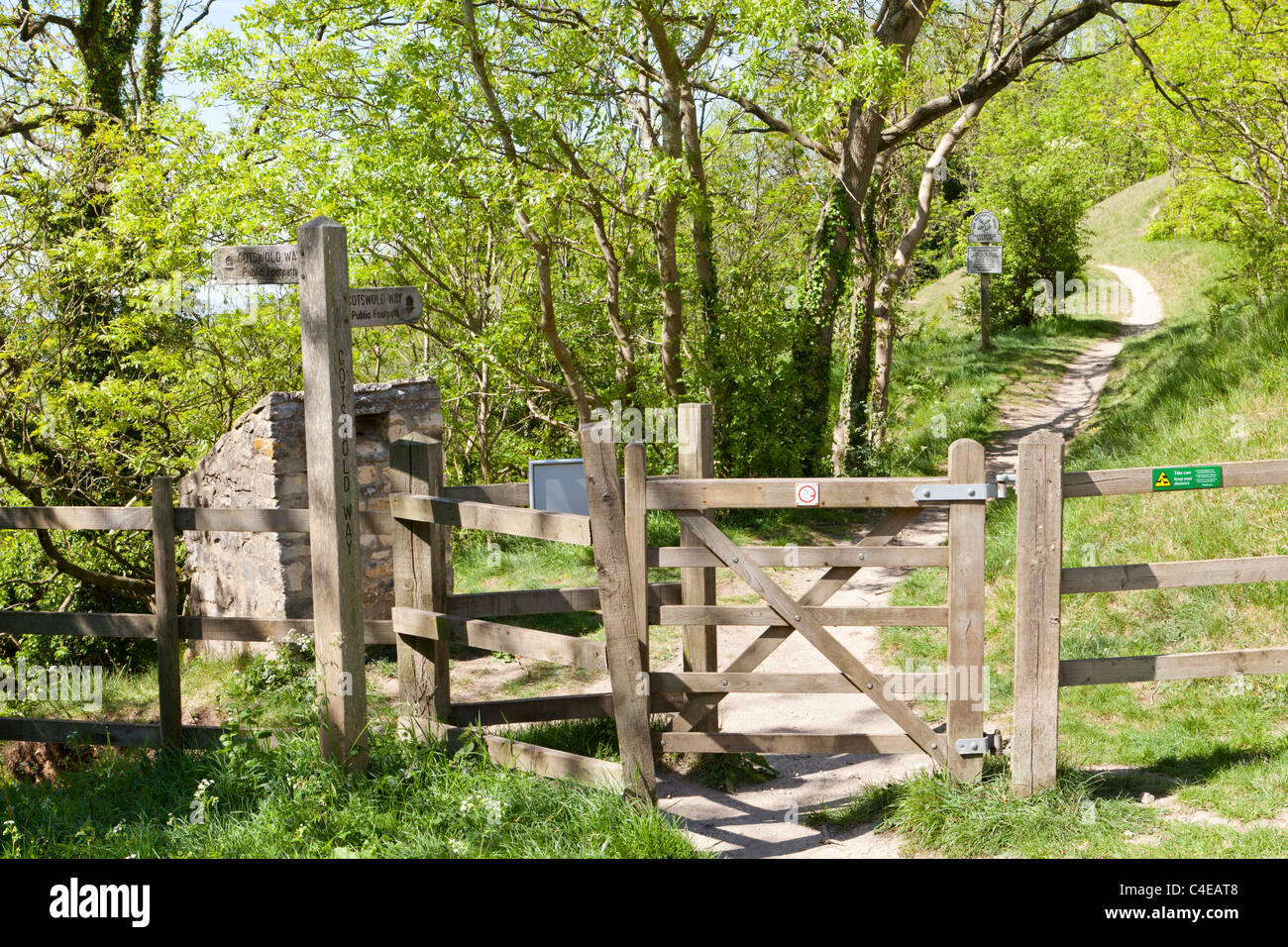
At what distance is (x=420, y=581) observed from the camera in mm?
5441

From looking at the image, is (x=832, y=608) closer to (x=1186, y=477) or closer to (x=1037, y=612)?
(x=1037, y=612)

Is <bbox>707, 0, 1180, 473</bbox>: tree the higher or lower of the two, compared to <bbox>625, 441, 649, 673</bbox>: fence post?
higher

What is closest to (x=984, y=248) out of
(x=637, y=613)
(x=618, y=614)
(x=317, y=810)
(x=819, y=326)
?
(x=819, y=326)

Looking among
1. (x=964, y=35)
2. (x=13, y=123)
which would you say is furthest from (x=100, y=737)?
(x=964, y=35)

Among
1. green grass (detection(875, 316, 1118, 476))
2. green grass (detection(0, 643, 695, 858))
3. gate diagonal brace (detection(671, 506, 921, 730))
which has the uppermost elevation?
green grass (detection(875, 316, 1118, 476))

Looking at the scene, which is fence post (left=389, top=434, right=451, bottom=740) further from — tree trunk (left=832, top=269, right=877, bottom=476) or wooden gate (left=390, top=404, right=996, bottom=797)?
tree trunk (left=832, top=269, right=877, bottom=476)

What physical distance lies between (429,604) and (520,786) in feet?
3.97

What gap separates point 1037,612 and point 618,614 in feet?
6.51

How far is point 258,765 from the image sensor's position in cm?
485

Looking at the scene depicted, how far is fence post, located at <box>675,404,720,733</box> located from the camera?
552 cm

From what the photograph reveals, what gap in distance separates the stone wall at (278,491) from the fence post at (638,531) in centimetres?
346

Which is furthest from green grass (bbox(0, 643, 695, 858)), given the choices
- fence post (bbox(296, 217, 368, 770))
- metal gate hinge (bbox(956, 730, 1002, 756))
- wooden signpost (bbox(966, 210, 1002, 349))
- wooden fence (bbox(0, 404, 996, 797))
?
wooden signpost (bbox(966, 210, 1002, 349))

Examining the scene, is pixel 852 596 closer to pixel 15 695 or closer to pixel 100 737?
pixel 100 737

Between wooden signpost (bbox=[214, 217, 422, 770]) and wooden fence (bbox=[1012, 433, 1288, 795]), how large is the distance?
3046 mm
